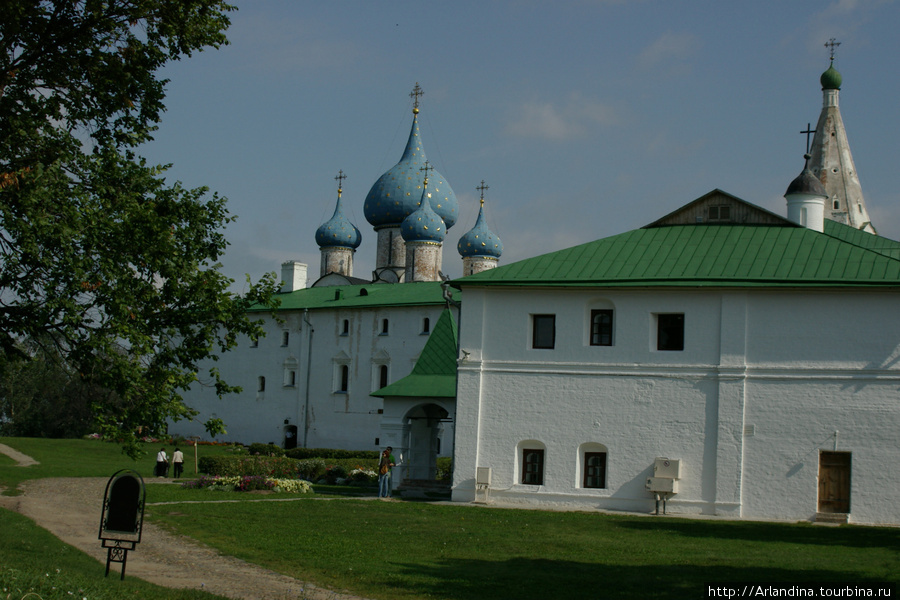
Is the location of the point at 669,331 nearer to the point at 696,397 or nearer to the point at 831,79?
the point at 696,397

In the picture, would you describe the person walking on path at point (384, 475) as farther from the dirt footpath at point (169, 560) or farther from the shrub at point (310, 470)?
the dirt footpath at point (169, 560)

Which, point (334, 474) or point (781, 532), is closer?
point (781, 532)

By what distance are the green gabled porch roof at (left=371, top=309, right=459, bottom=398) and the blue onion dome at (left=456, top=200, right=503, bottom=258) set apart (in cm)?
2929

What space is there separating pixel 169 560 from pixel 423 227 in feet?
143

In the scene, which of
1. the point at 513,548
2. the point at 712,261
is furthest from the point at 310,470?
the point at 513,548

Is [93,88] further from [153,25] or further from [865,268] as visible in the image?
[865,268]

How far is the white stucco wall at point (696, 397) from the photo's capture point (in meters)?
21.9

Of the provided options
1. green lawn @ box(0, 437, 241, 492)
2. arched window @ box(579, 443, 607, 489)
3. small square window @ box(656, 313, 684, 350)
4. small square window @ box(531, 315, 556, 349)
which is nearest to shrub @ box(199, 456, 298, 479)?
green lawn @ box(0, 437, 241, 492)

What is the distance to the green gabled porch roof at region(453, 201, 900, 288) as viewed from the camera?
22531 millimetres

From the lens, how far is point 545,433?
23719 millimetres

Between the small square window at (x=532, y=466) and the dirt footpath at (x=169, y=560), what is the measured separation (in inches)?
373

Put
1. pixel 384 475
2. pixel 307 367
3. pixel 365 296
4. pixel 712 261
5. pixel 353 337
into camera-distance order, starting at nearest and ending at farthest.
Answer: pixel 712 261 < pixel 384 475 < pixel 353 337 < pixel 365 296 < pixel 307 367

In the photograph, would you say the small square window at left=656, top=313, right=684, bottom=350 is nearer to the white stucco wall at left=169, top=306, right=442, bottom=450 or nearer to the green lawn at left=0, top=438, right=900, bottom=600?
the green lawn at left=0, top=438, right=900, bottom=600

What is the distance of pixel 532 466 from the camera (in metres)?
23.9
